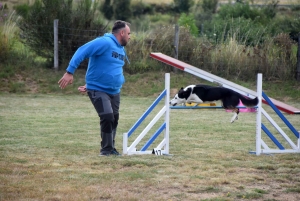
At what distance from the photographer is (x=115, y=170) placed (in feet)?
18.6

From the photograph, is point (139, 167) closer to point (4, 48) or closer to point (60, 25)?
point (60, 25)

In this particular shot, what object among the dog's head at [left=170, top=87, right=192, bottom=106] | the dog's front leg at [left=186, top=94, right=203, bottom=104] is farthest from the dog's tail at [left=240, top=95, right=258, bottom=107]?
the dog's head at [left=170, top=87, right=192, bottom=106]

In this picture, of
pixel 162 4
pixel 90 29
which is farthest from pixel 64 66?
pixel 162 4

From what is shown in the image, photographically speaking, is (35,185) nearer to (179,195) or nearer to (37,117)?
(179,195)

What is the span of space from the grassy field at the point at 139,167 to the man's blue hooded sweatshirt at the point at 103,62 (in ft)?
2.77

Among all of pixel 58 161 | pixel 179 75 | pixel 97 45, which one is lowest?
pixel 179 75

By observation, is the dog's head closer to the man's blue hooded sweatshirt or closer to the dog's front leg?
the dog's front leg

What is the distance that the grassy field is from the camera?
471cm

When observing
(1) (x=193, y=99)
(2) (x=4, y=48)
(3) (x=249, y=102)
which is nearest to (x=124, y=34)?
(3) (x=249, y=102)

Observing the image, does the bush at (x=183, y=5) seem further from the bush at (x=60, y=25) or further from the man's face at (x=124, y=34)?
the man's face at (x=124, y=34)

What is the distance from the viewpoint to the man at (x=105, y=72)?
20.8ft

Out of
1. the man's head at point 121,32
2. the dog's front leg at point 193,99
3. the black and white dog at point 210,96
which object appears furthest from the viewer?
the dog's front leg at point 193,99

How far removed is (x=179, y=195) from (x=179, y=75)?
11506mm

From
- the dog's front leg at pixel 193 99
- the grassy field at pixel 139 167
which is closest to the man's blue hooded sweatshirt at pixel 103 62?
the grassy field at pixel 139 167
